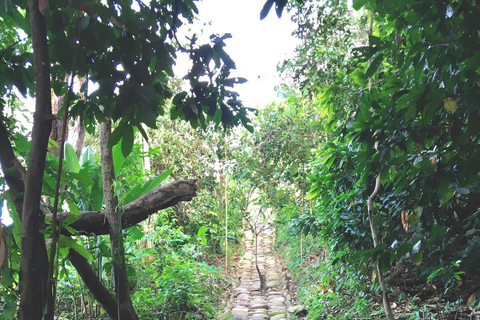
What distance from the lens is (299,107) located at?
6.48 meters

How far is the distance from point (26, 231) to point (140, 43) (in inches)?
31.2

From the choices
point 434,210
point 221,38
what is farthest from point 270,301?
point 221,38

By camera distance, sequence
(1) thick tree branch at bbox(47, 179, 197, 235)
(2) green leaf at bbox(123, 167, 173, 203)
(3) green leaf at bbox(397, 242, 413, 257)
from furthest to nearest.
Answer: (2) green leaf at bbox(123, 167, 173, 203) → (1) thick tree branch at bbox(47, 179, 197, 235) → (3) green leaf at bbox(397, 242, 413, 257)

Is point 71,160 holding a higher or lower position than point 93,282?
higher

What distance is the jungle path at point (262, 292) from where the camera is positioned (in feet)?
17.6

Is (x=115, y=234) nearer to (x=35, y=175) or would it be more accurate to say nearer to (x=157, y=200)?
(x=157, y=200)

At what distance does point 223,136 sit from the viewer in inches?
87.8

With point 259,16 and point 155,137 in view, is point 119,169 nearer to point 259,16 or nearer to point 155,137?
point 259,16

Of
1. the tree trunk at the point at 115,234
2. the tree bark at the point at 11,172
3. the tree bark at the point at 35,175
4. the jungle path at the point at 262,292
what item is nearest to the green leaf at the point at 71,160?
the tree trunk at the point at 115,234

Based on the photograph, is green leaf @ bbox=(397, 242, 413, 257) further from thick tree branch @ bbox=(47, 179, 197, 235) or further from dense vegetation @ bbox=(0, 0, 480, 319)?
thick tree branch @ bbox=(47, 179, 197, 235)

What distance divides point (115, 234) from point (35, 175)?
1.51m

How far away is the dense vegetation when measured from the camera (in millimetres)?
1150

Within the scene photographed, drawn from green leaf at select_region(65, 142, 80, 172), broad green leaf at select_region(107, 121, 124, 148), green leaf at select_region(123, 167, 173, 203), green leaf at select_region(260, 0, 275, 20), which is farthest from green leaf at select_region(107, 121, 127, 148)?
green leaf at select_region(65, 142, 80, 172)

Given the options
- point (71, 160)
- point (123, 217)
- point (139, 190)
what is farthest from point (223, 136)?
point (71, 160)
